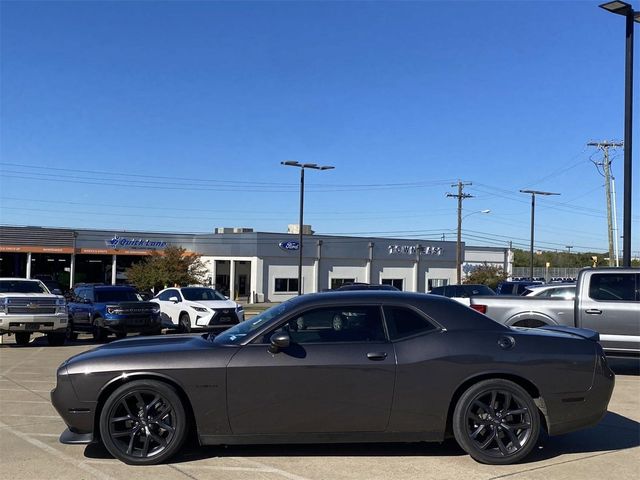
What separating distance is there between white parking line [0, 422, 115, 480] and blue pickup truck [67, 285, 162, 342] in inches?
414

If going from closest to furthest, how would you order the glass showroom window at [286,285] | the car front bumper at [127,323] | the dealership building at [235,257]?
the car front bumper at [127,323] → the dealership building at [235,257] → the glass showroom window at [286,285]

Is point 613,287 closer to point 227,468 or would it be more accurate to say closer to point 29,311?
point 227,468

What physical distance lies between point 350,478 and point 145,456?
1.83 m

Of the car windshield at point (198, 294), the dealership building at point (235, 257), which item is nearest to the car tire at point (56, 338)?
the car windshield at point (198, 294)

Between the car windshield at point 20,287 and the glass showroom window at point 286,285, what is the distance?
38563 mm

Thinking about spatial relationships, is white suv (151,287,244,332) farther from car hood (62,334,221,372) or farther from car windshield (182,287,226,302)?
car hood (62,334,221,372)

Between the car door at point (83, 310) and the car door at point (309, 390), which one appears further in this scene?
the car door at point (83, 310)

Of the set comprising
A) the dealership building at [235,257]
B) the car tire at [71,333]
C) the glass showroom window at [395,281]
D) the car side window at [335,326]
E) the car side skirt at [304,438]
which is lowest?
the car tire at [71,333]

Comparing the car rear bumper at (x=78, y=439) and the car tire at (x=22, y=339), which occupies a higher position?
the car rear bumper at (x=78, y=439)

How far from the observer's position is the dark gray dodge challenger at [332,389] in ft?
18.6

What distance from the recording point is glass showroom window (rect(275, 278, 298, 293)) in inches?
2194

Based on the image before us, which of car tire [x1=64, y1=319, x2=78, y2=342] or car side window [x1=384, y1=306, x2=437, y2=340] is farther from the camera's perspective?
car tire [x1=64, y1=319, x2=78, y2=342]

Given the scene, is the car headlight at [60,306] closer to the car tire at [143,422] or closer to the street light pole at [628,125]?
the car tire at [143,422]

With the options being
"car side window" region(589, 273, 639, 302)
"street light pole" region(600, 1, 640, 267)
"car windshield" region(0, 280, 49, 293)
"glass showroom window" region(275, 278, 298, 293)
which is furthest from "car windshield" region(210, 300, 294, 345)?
"glass showroom window" region(275, 278, 298, 293)
